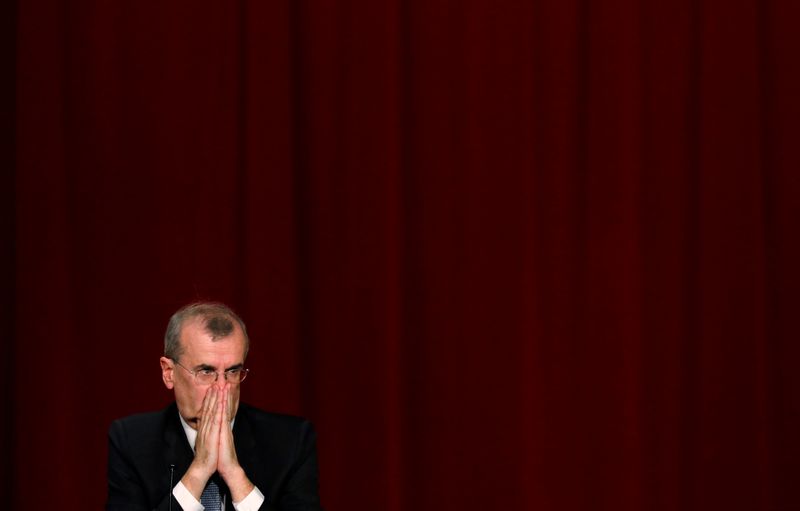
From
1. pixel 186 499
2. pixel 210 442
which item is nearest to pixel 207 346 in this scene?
pixel 210 442

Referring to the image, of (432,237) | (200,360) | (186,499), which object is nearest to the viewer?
(186,499)

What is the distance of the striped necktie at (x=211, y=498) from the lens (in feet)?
7.12

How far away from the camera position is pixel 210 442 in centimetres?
211

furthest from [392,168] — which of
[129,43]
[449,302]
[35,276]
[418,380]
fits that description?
[35,276]

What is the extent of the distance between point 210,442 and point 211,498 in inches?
5.7

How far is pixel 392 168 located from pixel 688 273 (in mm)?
948

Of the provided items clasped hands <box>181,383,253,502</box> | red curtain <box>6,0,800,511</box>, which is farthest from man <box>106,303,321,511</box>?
red curtain <box>6,0,800,511</box>

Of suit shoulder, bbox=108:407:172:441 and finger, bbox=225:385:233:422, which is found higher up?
finger, bbox=225:385:233:422

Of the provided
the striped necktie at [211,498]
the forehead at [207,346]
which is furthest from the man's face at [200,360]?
the striped necktie at [211,498]

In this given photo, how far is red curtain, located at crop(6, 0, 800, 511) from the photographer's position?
3.20 meters

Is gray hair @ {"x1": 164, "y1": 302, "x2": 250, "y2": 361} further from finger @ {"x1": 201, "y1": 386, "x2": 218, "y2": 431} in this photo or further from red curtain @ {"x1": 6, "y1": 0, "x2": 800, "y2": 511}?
red curtain @ {"x1": 6, "y1": 0, "x2": 800, "y2": 511}

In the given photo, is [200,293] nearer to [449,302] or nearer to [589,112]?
[449,302]

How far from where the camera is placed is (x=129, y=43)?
3.23 metres

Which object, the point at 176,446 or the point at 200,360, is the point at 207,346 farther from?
the point at 176,446
